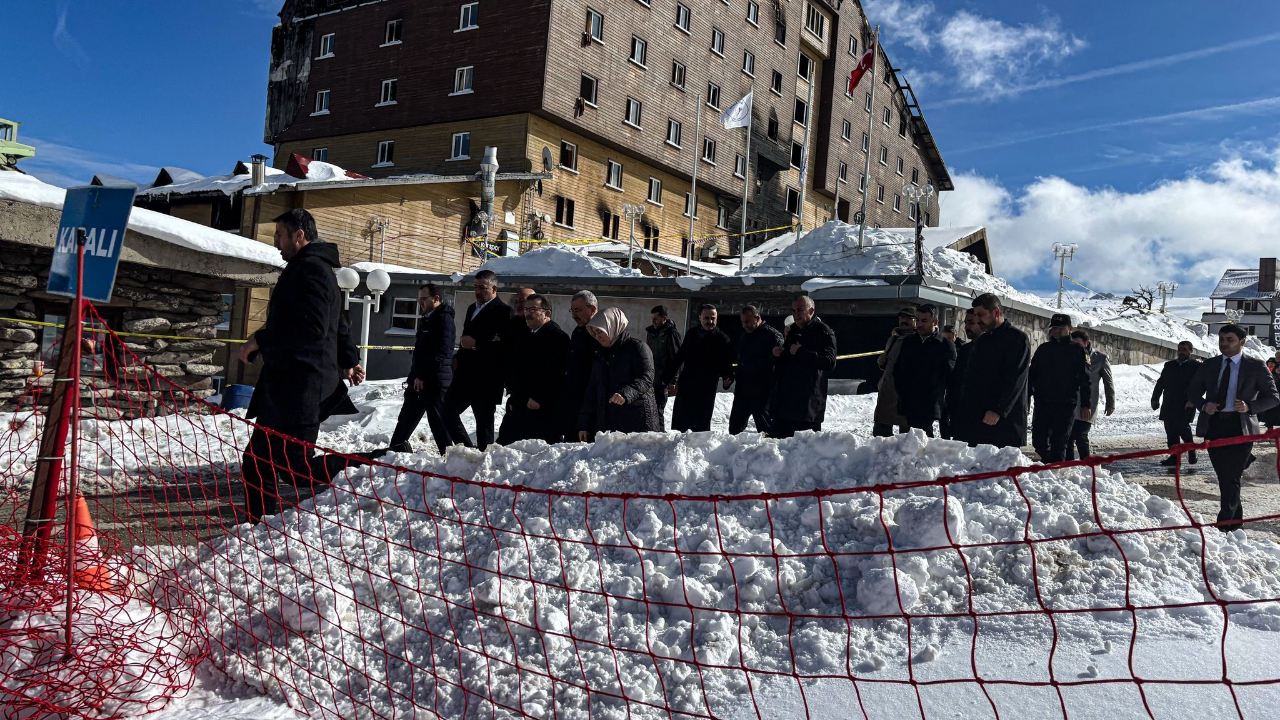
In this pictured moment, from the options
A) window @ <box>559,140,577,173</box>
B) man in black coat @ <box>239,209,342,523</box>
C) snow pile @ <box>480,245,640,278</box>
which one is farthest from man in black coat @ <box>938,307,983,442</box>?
window @ <box>559,140,577,173</box>

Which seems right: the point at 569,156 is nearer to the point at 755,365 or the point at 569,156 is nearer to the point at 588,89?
the point at 588,89

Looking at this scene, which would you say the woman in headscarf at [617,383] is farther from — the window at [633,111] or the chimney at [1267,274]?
the chimney at [1267,274]

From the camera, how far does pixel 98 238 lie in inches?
139

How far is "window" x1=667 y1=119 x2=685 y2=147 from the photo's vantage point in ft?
93.3

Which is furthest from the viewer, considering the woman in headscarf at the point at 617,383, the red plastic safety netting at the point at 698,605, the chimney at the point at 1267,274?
the chimney at the point at 1267,274

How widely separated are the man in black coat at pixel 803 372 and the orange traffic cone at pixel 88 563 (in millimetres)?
5018

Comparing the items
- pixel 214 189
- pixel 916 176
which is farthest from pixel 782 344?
pixel 916 176

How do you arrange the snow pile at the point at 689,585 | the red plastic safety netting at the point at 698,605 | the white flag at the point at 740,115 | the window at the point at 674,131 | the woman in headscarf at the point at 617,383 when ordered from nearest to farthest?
the red plastic safety netting at the point at 698,605 < the snow pile at the point at 689,585 < the woman in headscarf at the point at 617,383 < the white flag at the point at 740,115 < the window at the point at 674,131

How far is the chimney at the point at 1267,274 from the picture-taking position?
59094 millimetres

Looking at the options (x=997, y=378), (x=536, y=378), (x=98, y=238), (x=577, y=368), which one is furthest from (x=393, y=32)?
(x=98, y=238)

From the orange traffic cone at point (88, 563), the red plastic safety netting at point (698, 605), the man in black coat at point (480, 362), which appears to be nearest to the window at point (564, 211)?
the man in black coat at point (480, 362)

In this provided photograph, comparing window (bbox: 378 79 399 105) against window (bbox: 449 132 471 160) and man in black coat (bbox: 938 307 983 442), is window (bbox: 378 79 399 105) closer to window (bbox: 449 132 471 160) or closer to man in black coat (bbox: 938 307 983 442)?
window (bbox: 449 132 471 160)

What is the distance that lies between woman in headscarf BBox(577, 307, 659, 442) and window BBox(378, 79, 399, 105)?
921 inches

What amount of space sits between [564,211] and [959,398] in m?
20.1
